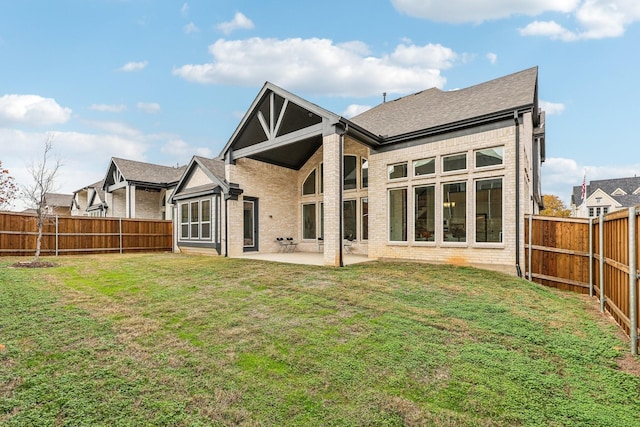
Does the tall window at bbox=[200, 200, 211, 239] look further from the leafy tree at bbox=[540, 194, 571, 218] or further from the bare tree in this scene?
the leafy tree at bbox=[540, 194, 571, 218]

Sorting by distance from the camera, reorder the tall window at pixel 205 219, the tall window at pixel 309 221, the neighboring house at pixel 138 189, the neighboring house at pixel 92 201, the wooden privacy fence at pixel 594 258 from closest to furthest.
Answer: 1. the wooden privacy fence at pixel 594 258
2. the tall window at pixel 205 219
3. the tall window at pixel 309 221
4. the neighboring house at pixel 138 189
5. the neighboring house at pixel 92 201

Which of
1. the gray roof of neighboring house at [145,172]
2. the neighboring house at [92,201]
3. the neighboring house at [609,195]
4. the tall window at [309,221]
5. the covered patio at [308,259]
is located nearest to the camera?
the covered patio at [308,259]

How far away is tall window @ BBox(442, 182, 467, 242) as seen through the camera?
361 inches

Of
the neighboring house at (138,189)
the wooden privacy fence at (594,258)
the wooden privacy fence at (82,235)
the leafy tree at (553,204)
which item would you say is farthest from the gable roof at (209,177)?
the leafy tree at (553,204)

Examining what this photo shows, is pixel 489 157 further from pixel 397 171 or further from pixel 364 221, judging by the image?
pixel 364 221

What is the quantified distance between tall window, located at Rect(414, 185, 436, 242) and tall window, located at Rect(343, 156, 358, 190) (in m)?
3.82

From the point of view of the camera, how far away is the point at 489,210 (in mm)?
8703

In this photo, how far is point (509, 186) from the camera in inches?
326

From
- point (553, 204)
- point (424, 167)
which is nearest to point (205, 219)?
point (424, 167)

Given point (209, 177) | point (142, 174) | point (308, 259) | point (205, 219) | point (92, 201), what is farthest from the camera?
point (92, 201)

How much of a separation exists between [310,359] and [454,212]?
24.9 feet

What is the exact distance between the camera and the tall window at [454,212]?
9.16m

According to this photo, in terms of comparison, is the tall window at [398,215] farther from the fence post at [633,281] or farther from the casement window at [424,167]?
the fence post at [633,281]

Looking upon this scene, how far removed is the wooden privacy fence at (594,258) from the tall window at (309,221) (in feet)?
29.6
